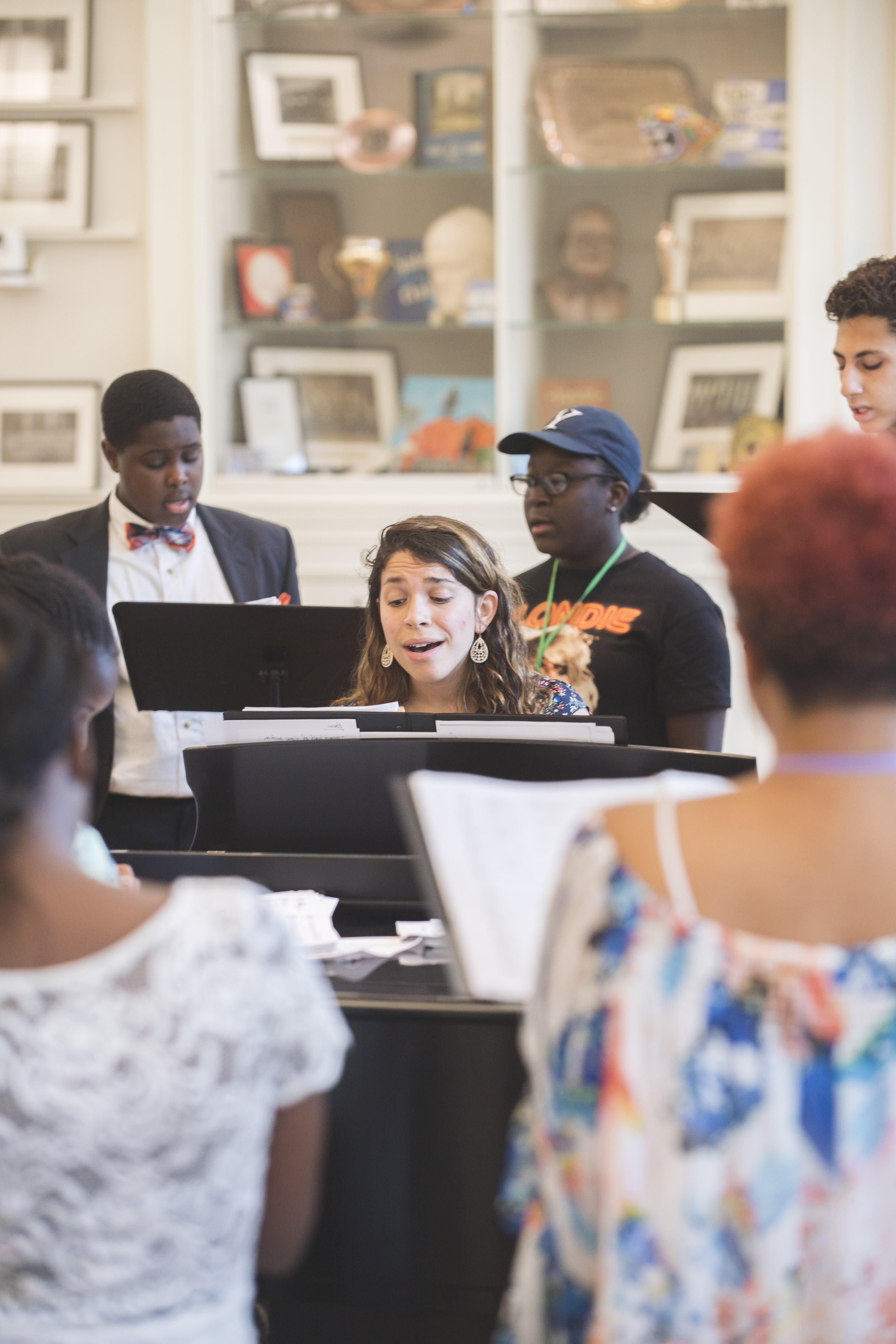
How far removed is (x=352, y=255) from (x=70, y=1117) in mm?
3296

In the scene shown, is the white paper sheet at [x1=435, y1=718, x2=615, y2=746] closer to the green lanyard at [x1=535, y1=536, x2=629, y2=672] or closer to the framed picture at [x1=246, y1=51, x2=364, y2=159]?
the green lanyard at [x1=535, y1=536, x2=629, y2=672]

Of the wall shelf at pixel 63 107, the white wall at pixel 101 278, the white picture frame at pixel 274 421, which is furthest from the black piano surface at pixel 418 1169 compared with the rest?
the wall shelf at pixel 63 107

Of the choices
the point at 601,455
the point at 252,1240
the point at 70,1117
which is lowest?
the point at 252,1240

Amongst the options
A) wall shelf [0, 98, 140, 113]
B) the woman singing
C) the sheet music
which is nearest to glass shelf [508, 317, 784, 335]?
wall shelf [0, 98, 140, 113]

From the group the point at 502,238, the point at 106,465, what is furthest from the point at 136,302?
the point at 502,238

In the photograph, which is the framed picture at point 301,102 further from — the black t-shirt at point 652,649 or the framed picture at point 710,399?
the black t-shirt at point 652,649

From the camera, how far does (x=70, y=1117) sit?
0.88m

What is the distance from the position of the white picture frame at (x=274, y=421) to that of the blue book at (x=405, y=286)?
1.17 ft

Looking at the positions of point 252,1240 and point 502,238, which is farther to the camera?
point 502,238

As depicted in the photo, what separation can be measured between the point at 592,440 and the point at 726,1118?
196 centimetres

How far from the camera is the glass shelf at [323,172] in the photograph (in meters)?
3.78

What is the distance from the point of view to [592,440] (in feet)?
8.71

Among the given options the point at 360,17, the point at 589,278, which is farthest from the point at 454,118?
the point at 589,278

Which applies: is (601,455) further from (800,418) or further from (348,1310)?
(348,1310)
